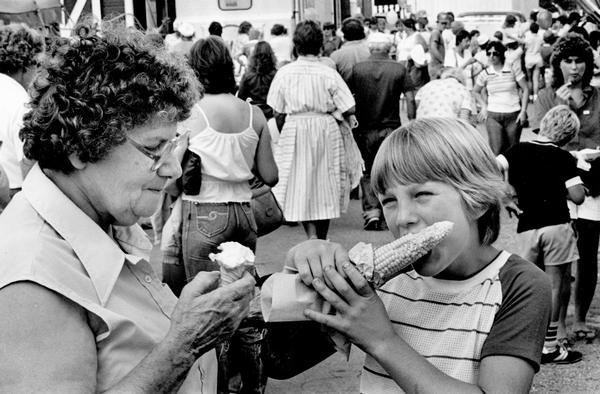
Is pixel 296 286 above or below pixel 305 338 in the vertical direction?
above

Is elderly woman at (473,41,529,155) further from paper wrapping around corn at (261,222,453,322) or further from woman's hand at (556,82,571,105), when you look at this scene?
paper wrapping around corn at (261,222,453,322)

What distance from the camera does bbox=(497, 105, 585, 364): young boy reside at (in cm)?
548

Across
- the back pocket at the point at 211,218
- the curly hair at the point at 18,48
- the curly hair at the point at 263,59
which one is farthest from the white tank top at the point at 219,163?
the curly hair at the point at 263,59

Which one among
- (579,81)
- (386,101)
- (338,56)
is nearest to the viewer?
(579,81)

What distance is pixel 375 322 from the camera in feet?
6.62

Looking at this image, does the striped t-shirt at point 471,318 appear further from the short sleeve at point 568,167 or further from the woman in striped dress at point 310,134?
the woman in striped dress at point 310,134

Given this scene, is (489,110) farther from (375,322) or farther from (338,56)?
Answer: (375,322)

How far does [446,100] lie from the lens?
9.53 m

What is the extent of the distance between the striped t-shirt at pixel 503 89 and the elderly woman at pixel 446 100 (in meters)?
0.95

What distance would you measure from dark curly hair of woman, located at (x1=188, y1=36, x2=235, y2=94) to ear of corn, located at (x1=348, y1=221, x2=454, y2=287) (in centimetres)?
347

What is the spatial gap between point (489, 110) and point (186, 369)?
919cm

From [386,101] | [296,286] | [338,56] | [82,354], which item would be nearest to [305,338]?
[296,286]

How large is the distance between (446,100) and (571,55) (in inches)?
118

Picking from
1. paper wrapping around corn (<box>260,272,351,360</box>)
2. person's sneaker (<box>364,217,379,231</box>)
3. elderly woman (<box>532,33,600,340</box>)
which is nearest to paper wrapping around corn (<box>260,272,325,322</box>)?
paper wrapping around corn (<box>260,272,351,360</box>)
